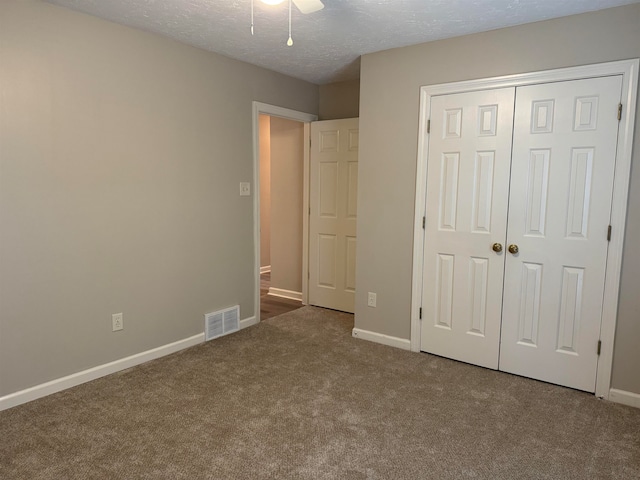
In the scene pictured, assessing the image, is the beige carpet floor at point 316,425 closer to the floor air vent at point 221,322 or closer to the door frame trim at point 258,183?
the floor air vent at point 221,322

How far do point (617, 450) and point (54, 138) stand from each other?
3.57 m

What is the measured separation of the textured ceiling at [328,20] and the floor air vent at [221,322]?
85.8 inches

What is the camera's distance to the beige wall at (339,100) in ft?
14.6

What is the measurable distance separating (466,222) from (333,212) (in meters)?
1.68

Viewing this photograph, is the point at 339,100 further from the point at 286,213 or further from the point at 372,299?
the point at 372,299

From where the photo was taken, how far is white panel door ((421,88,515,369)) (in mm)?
3008

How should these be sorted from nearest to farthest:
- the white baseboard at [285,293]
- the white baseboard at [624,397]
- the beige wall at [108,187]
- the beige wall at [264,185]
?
the beige wall at [108,187], the white baseboard at [624,397], the white baseboard at [285,293], the beige wall at [264,185]

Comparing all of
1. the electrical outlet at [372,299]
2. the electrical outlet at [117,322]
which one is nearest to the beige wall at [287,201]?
the electrical outlet at [372,299]

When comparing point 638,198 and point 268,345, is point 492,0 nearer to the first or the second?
point 638,198

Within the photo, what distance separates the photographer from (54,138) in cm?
262

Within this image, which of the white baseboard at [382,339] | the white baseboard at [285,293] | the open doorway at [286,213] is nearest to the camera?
the white baseboard at [382,339]

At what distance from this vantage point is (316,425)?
2381mm

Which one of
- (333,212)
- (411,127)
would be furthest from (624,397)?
(333,212)

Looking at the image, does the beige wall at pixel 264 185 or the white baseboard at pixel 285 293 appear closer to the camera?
the white baseboard at pixel 285 293
